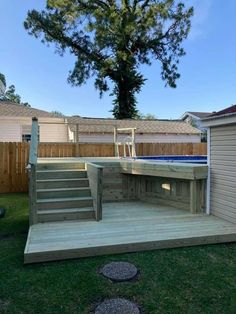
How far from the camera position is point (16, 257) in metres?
3.62

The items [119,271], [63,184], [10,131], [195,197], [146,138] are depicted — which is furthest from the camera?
[146,138]

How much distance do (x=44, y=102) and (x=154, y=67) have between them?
2001cm

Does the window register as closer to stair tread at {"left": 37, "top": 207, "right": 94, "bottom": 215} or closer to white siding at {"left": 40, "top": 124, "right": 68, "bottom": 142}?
white siding at {"left": 40, "top": 124, "right": 68, "bottom": 142}

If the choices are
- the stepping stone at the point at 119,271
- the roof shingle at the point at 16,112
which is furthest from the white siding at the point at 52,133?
the stepping stone at the point at 119,271

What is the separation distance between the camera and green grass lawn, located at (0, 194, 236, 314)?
2.56 m

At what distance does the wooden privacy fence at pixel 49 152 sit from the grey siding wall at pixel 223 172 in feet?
18.4

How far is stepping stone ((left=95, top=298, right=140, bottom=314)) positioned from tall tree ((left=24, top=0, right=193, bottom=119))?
62.4 ft

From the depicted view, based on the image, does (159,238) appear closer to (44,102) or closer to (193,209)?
(193,209)

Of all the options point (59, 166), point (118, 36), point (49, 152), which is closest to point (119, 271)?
point (59, 166)

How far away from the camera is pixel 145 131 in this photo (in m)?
17.7

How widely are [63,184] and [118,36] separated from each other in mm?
16338

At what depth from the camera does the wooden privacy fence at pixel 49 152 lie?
8.81 meters

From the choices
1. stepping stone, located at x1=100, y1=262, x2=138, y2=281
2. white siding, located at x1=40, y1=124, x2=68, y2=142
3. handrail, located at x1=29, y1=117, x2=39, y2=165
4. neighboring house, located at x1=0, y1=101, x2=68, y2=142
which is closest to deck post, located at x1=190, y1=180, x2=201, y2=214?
stepping stone, located at x1=100, y1=262, x2=138, y2=281

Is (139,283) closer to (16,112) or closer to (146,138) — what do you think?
(16,112)
